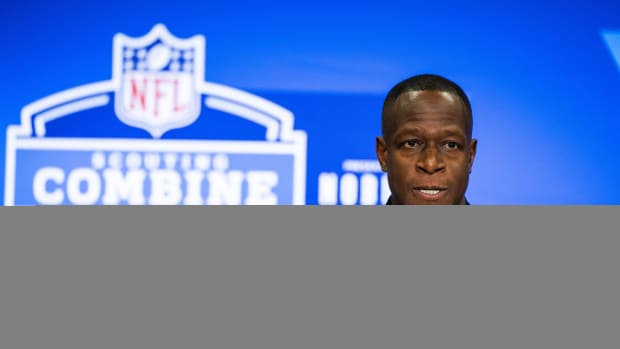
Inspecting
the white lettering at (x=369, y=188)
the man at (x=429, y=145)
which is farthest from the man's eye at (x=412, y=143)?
the white lettering at (x=369, y=188)

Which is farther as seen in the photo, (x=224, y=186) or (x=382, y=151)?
(x=224, y=186)

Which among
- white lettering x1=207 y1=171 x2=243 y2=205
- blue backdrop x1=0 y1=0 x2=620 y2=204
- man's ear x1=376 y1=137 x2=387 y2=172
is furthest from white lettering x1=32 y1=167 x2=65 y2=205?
man's ear x1=376 y1=137 x2=387 y2=172

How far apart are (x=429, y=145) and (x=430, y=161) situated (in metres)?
0.02

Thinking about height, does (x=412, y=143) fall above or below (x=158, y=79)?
below

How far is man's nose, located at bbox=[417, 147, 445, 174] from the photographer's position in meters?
0.75

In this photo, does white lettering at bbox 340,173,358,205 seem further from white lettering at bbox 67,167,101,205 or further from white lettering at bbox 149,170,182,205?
white lettering at bbox 67,167,101,205

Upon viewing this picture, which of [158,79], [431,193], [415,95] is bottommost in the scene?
[431,193]

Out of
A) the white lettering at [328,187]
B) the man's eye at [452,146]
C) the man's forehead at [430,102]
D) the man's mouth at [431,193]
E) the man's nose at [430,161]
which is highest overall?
the white lettering at [328,187]

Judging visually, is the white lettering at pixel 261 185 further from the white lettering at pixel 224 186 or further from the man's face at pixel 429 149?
the man's face at pixel 429 149

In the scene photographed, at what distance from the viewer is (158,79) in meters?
1.46

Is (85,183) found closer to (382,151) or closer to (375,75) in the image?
(375,75)

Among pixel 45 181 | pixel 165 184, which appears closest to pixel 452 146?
pixel 165 184

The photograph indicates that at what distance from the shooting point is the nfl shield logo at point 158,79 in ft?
4.75

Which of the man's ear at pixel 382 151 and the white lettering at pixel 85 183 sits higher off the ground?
the white lettering at pixel 85 183
